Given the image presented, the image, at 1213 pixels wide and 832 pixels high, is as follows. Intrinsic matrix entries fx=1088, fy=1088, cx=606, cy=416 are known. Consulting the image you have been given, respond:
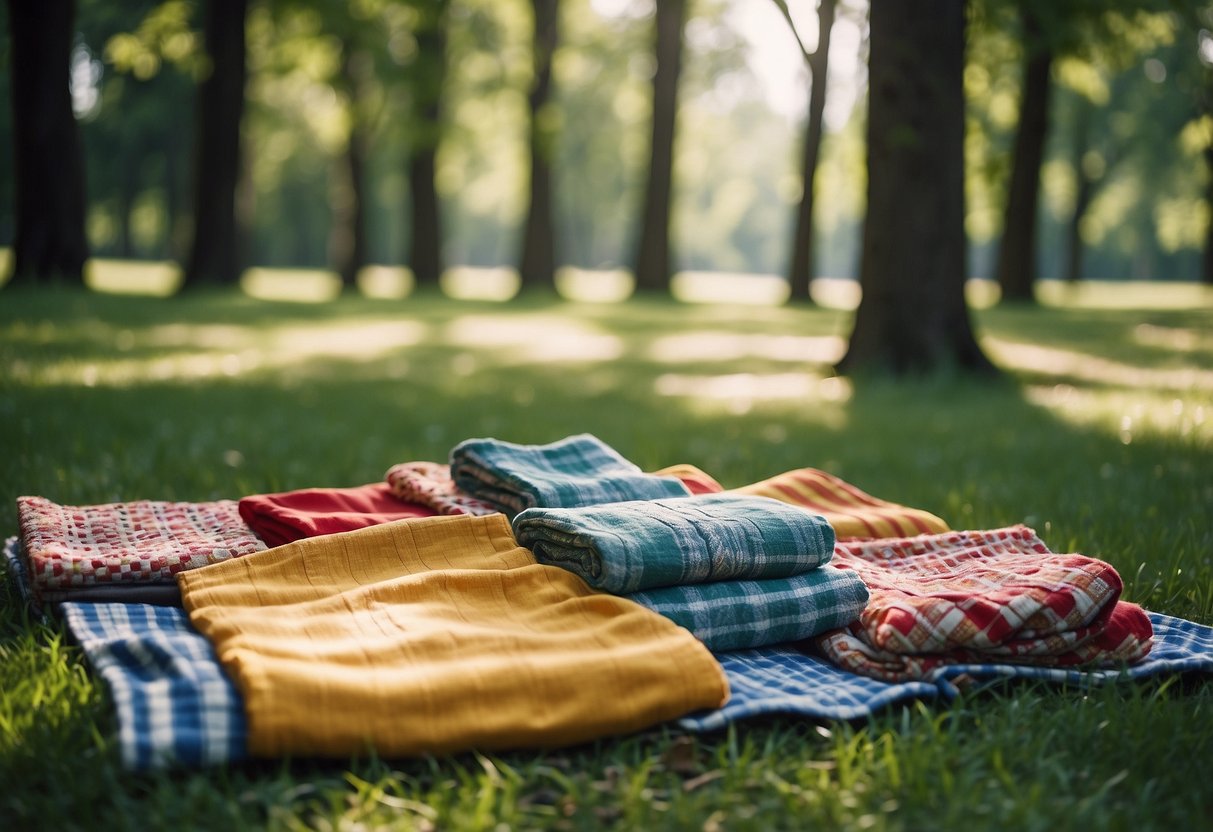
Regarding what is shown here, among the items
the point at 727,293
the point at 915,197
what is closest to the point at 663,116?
the point at 727,293

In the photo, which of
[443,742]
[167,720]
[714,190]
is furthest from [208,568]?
[714,190]

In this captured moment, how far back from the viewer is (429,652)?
2.37 metres

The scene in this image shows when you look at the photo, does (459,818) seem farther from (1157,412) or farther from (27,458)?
(1157,412)

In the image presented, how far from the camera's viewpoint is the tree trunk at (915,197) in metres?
8.85

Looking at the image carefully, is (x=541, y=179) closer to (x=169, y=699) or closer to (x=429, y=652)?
(x=429, y=652)

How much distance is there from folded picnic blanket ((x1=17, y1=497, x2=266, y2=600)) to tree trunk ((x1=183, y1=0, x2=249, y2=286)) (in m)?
16.8

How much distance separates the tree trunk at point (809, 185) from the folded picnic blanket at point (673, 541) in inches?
831

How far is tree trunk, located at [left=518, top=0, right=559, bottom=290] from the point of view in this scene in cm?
2356

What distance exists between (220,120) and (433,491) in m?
17.4

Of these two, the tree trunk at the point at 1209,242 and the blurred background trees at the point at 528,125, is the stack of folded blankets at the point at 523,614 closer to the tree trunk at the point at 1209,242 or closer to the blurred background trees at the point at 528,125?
the blurred background trees at the point at 528,125

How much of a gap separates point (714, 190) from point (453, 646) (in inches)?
3199

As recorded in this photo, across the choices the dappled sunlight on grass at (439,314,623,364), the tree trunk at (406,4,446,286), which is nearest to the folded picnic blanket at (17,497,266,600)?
the dappled sunlight on grass at (439,314,623,364)

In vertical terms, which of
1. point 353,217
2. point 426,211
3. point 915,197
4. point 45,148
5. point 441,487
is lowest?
point 441,487

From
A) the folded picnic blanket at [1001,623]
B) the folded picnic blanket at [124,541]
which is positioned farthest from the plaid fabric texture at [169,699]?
the folded picnic blanket at [1001,623]
